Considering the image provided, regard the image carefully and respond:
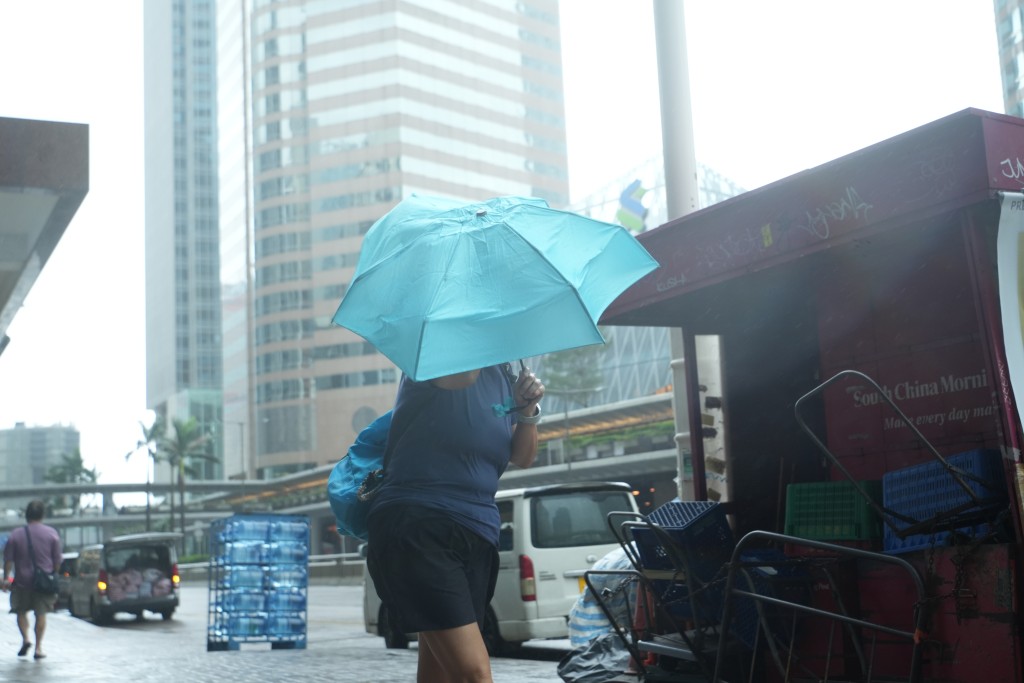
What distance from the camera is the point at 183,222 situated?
179 m

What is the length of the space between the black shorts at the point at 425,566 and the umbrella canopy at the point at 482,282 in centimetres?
42

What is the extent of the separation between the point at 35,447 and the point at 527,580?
174m

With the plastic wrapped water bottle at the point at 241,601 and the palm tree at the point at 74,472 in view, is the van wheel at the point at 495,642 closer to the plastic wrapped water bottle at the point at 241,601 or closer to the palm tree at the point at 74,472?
the plastic wrapped water bottle at the point at 241,601

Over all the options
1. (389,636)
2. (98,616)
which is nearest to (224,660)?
(389,636)

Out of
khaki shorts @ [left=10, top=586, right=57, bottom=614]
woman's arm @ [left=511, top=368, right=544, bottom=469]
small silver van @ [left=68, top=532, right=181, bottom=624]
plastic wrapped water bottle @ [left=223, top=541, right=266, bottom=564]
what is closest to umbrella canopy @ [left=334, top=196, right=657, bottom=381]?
woman's arm @ [left=511, top=368, right=544, bottom=469]

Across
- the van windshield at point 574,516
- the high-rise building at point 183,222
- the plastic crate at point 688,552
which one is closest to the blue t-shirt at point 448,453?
the plastic crate at point 688,552

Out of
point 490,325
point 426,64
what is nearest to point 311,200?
point 426,64

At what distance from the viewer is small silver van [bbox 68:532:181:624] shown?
26891 mm

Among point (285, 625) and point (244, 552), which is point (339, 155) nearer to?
point (244, 552)

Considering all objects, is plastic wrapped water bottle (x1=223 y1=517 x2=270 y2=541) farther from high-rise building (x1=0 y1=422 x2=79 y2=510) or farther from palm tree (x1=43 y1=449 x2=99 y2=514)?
high-rise building (x1=0 y1=422 x2=79 y2=510)

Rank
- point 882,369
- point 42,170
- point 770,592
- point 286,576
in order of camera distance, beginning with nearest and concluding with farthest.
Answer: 1. point 770,592
2. point 882,369
3. point 42,170
4. point 286,576

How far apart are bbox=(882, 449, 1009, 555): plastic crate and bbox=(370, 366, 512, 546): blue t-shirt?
2904mm

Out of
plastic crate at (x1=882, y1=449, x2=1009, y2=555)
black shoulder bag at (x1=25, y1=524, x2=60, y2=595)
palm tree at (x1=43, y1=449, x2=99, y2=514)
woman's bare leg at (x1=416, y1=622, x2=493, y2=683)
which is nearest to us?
woman's bare leg at (x1=416, y1=622, x2=493, y2=683)

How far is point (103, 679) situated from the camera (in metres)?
11.4
